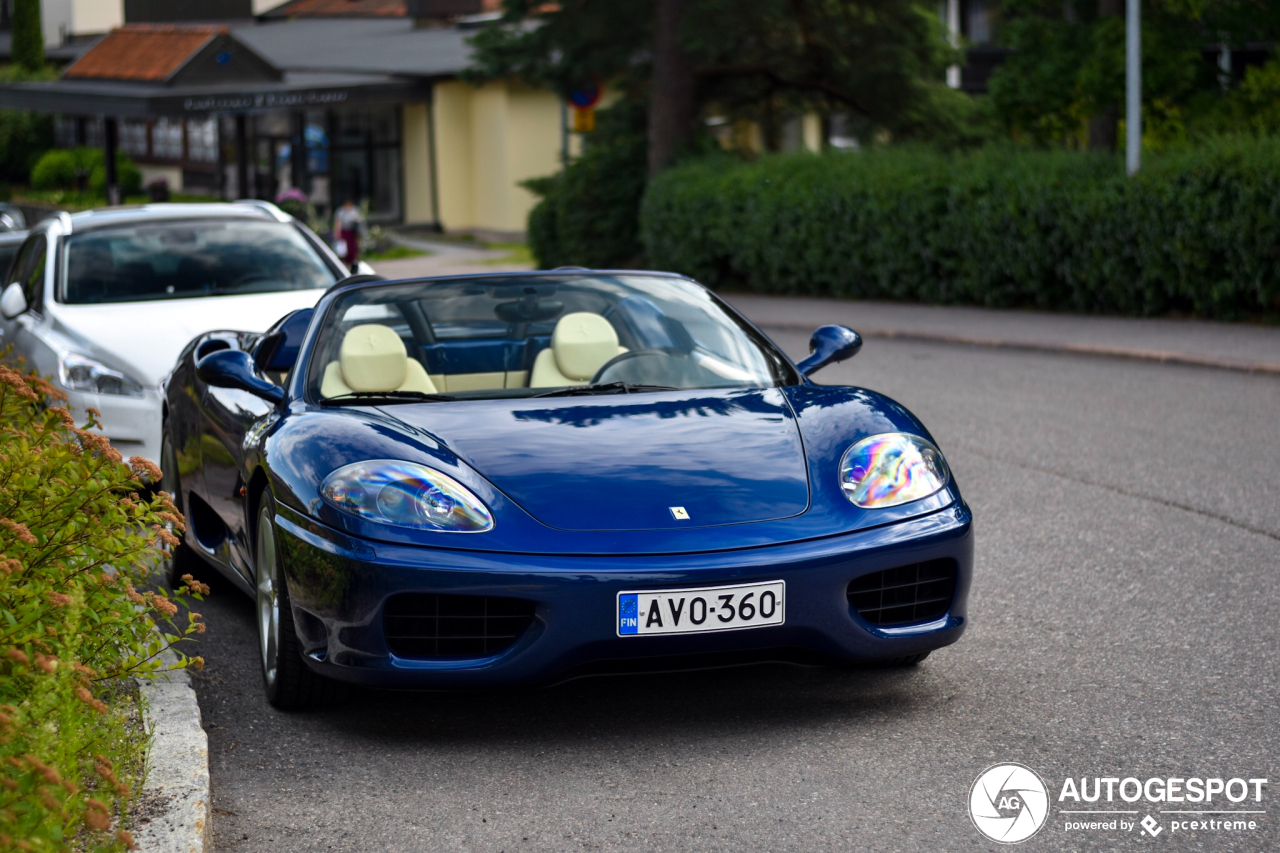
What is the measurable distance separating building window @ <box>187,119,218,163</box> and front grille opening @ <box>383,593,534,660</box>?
42.6 m

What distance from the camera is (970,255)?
64.2ft

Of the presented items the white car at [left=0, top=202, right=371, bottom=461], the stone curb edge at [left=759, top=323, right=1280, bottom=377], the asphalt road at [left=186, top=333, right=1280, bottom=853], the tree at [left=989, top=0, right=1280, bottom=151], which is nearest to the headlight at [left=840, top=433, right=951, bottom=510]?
the asphalt road at [left=186, top=333, right=1280, bottom=853]

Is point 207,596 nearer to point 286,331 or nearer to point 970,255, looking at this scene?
point 286,331

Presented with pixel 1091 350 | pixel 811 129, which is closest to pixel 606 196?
pixel 1091 350

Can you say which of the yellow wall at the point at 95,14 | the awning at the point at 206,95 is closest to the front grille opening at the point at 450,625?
the awning at the point at 206,95

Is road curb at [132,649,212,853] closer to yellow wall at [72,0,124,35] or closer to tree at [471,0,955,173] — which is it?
tree at [471,0,955,173]

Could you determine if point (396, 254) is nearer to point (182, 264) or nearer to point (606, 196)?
point (606, 196)

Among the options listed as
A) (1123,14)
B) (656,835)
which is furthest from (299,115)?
(656,835)

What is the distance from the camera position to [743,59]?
1094 inches

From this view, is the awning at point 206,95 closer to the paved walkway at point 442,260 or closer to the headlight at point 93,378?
the paved walkway at point 442,260

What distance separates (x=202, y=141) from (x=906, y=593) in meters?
44.3

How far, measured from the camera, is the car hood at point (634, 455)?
4.70m

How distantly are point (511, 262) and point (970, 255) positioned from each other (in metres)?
14.4

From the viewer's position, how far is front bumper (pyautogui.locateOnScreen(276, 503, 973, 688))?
4.49 m
